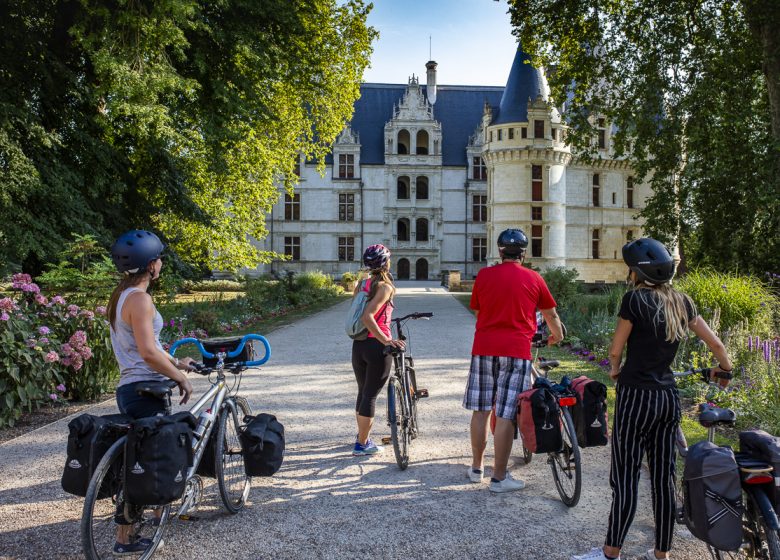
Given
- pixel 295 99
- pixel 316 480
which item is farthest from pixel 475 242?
pixel 316 480

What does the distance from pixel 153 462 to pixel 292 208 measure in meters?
47.1

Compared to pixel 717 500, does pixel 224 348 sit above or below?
above

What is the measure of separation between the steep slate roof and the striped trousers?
46849mm

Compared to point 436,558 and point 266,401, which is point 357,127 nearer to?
point 266,401

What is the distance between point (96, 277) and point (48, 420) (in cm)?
239

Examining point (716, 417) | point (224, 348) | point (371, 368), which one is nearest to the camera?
point (716, 417)

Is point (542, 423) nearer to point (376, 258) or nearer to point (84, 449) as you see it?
point (376, 258)

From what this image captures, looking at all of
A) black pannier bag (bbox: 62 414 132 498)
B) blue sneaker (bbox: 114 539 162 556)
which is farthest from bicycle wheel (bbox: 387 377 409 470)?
black pannier bag (bbox: 62 414 132 498)

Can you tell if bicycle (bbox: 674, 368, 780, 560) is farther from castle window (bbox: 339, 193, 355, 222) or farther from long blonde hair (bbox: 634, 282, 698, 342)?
castle window (bbox: 339, 193, 355, 222)

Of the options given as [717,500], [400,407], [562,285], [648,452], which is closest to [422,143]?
[562,285]

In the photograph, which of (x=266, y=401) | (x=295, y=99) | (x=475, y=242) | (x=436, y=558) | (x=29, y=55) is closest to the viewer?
(x=436, y=558)

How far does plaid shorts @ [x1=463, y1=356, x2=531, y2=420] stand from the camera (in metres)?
4.48

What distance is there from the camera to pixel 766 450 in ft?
8.96

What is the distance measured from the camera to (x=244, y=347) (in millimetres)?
4121
